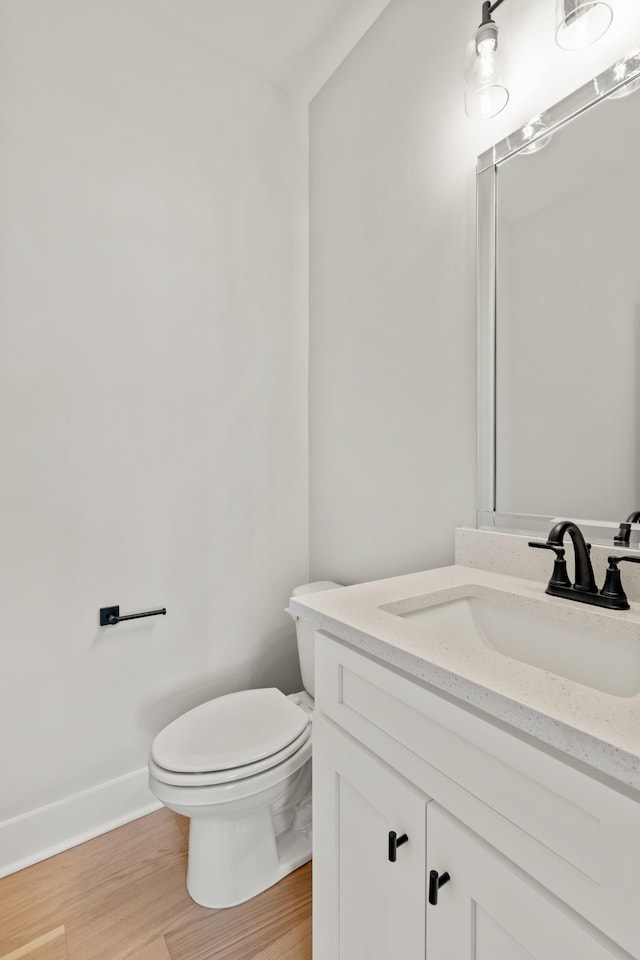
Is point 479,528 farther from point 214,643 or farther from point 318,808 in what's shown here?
point 214,643

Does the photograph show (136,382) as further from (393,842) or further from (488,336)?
(393,842)

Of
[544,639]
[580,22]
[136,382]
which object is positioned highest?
[580,22]

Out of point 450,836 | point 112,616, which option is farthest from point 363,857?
point 112,616

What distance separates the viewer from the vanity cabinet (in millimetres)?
470

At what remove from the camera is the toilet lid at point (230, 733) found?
1181 mm

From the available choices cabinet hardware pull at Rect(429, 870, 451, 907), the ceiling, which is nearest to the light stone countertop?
cabinet hardware pull at Rect(429, 870, 451, 907)

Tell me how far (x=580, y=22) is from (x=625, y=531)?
102cm

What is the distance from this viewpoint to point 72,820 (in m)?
1.45

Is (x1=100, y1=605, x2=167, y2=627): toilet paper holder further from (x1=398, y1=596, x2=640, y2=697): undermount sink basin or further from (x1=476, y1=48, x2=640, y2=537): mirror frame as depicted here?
(x1=476, y1=48, x2=640, y2=537): mirror frame

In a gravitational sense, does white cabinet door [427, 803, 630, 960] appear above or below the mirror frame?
below

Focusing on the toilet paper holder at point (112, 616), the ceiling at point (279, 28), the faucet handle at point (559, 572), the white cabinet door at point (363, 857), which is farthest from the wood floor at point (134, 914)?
the ceiling at point (279, 28)

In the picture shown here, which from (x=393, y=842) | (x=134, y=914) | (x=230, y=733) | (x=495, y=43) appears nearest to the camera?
(x=393, y=842)

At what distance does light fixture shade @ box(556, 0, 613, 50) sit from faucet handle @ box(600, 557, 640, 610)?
1.03 m

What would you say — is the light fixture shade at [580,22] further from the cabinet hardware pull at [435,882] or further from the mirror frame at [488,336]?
the cabinet hardware pull at [435,882]
